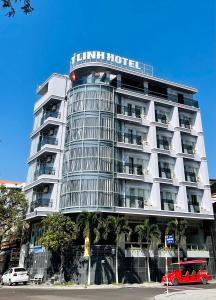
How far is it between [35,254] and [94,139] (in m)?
16.4

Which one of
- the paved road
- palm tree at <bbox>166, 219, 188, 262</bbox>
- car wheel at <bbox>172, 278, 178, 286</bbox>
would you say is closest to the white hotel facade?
palm tree at <bbox>166, 219, 188, 262</bbox>

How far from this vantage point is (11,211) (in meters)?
43.9

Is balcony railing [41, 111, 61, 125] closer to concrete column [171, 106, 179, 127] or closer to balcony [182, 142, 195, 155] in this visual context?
concrete column [171, 106, 179, 127]

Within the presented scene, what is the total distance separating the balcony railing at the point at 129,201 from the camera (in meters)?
40.4

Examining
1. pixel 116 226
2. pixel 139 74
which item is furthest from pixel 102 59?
pixel 116 226

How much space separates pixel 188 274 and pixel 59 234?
13.8 m

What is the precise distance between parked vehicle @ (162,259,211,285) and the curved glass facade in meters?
10.4

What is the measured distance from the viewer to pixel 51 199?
139 ft

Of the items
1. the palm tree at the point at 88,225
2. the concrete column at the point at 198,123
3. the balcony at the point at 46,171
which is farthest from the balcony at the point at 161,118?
the palm tree at the point at 88,225

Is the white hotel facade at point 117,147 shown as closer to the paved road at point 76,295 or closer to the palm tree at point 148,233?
the palm tree at point 148,233

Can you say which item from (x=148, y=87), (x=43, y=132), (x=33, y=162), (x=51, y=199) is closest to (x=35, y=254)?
(x=51, y=199)

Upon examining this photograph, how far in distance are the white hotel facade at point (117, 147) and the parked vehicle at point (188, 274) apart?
8505 millimetres

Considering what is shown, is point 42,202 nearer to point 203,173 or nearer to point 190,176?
point 190,176

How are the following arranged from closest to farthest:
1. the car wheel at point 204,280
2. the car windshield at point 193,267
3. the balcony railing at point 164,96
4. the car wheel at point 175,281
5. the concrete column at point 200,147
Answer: the car wheel at point 175,281 → the car wheel at point 204,280 → the car windshield at point 193,267 → the balcony railing at point 164,96 → the concrete column at point 200,147
